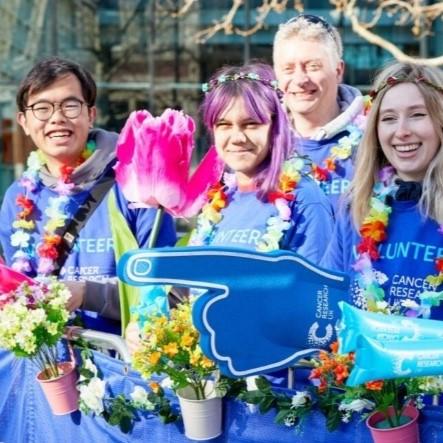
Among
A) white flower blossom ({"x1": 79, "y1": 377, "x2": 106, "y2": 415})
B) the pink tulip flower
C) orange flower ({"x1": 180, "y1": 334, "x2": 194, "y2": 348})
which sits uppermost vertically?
the pink tulip flower

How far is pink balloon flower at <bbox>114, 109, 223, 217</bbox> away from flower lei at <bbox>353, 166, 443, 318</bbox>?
1.58ft

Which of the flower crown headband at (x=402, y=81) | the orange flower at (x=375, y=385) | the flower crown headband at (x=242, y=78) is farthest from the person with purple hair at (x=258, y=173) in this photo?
the orange flower at (x=375, y=385)

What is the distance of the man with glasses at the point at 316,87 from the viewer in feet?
12.5

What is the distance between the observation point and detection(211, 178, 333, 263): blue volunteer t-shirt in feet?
9.26

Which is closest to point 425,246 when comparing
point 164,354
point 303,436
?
point 303,436

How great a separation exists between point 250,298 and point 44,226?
1363mm

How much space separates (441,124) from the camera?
2.64m

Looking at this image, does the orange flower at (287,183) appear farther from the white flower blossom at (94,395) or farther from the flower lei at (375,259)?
the white flower blossom at (94,395)

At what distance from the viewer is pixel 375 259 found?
2.62 metres

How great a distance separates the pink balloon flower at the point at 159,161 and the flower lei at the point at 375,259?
48 centimetres

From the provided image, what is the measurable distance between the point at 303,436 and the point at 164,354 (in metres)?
0.40

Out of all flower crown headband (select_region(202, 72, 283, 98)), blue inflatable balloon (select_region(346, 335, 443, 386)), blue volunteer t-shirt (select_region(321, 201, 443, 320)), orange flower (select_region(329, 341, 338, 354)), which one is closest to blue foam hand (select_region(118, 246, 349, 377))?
orange flower (select_region(329, 341, 338, 354))

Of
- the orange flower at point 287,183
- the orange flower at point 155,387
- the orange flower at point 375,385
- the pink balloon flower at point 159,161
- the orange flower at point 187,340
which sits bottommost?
the orange flower at point 155,387

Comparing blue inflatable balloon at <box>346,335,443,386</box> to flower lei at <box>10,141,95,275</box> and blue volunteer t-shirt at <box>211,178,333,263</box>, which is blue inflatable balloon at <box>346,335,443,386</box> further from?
flower lei at <box>10,141,95,275</box>
